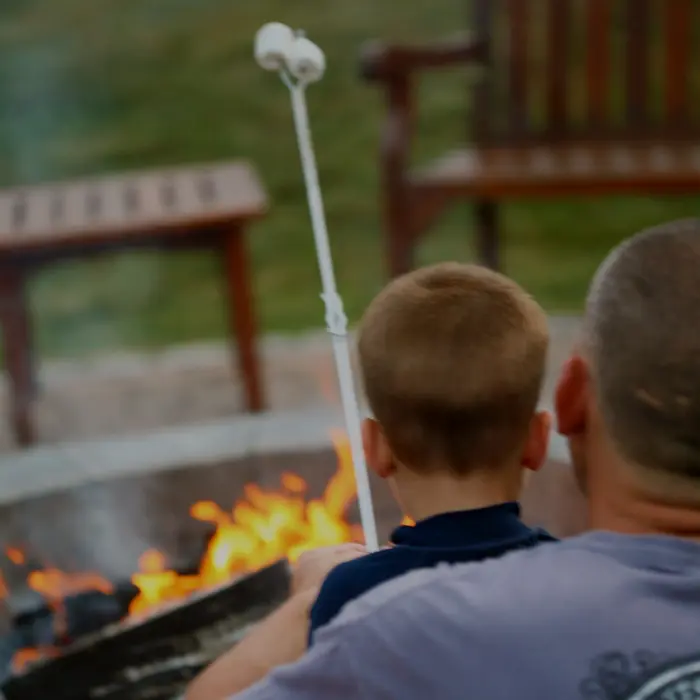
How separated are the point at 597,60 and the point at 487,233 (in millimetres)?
596

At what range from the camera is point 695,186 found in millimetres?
2838

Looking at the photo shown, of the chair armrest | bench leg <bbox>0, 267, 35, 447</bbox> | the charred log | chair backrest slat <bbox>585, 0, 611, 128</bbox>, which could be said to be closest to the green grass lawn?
chair backrest slat <bbox>585, 0, 611, 128</bbox>

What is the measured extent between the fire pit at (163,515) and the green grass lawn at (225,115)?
2597 mm

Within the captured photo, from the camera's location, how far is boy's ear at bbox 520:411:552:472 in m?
0.93

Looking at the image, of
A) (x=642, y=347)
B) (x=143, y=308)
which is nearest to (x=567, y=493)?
(x=642, y=347)

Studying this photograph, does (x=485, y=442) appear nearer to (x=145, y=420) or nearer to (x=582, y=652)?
(x=582, y=652)

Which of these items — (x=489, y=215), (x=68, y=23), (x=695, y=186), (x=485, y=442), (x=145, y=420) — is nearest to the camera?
(x=485, y=442)

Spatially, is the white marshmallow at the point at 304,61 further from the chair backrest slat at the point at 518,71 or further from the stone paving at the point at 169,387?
the chair backrest slat at the point at 518,71

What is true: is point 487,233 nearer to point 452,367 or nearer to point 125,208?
point 125,208

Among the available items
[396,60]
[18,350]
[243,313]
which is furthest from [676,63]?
[18,350]

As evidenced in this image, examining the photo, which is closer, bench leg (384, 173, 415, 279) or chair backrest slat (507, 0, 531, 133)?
bench leg (384, 173, 415, 279)

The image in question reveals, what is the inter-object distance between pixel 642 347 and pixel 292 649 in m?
0.46

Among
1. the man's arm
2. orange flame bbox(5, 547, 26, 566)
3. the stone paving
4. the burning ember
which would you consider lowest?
the stone paving

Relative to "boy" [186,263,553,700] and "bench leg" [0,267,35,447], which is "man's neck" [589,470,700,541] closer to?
"boy" [186,263,553,700]
